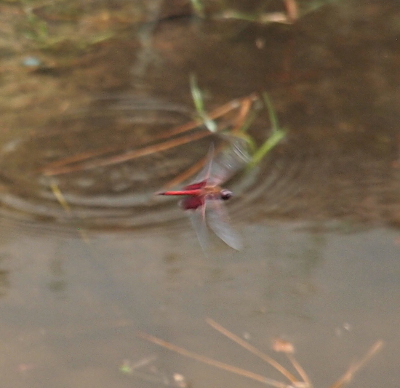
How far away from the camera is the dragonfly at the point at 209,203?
80.6 inches

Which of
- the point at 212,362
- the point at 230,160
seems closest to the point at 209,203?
the point at 230,160

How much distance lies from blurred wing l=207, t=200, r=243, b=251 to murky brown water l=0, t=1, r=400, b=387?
26 mm

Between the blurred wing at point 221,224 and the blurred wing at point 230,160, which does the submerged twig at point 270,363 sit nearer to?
the blurred wing at point 221,224

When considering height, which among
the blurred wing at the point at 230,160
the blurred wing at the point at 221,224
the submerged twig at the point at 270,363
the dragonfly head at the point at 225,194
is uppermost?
the blurred wing at the point at 230,160

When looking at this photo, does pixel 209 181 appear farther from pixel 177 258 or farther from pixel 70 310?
pixel 70 310

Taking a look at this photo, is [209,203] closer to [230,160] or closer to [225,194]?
[225,194]

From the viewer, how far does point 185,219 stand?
214 centimetres

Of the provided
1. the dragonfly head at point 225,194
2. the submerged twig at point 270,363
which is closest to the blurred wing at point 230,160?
the dragonfly head at point 225,194

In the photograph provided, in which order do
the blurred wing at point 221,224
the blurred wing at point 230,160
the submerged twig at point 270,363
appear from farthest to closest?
the blurred wing at point 230,160 < the blurred wing at point 221,224 < the submerged twig at point 270,363

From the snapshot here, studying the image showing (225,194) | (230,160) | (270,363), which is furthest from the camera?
(230,160)

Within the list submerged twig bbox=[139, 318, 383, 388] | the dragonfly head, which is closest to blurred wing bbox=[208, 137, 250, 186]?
the dragonfly head

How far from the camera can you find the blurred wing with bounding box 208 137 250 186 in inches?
87.7

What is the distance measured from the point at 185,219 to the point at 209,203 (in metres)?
0.09

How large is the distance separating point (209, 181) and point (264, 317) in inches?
19.6
